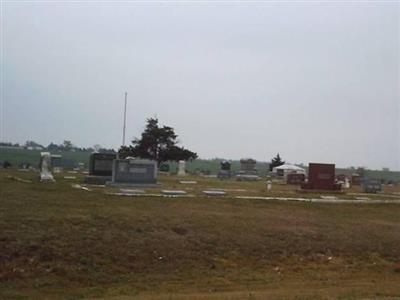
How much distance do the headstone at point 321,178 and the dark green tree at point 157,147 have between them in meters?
23.6

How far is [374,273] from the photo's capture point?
12.8m

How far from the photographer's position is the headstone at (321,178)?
31281mm

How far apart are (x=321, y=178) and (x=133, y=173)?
1073 cm

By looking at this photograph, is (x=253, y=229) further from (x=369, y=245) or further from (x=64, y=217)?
(x=64, y=217)

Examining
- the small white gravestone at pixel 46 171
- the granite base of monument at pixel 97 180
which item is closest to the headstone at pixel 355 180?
the granite base of monument at pixel 97 180

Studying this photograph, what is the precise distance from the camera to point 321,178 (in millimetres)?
31359

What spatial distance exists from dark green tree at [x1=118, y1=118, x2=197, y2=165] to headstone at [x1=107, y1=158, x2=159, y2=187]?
1002 inches

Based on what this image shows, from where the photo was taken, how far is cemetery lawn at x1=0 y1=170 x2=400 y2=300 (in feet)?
33.6

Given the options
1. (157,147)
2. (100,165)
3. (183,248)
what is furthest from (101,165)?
(157,147)

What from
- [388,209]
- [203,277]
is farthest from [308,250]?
[388,209]

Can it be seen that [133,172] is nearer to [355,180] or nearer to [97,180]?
[97,180]

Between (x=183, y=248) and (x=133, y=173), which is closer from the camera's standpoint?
(x=183, y=248)

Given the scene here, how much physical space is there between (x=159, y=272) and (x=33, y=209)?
4.82 metres

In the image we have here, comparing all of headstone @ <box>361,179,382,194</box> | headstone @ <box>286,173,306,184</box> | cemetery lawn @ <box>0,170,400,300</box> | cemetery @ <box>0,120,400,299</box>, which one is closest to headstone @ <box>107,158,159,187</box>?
cemetery @ <box>0,120,400,299</box>
